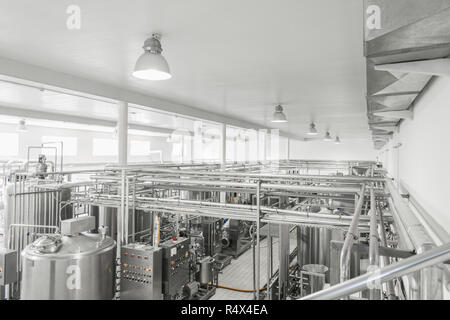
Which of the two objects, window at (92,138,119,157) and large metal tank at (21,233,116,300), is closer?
large metal tank at (21,233,116,300)

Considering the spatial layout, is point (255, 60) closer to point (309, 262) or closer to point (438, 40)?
point (438, 40)

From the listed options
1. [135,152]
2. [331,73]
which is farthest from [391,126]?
[135,152]

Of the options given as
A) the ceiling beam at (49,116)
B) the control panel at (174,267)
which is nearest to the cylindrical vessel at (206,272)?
the control panel at (174,267)

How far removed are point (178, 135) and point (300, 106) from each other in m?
7.99

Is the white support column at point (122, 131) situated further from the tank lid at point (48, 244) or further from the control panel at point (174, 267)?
the tank lid at point (48, 244)

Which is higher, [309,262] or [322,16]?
[322,16]

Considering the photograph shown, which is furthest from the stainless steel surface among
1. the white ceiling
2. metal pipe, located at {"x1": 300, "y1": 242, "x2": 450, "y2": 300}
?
metal pipe, located at {"x1": 300, "y1": 242, "x2": 450, "y2": 300}

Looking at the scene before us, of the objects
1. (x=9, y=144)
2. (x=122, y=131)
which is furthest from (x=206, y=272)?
(x=9, y=144)

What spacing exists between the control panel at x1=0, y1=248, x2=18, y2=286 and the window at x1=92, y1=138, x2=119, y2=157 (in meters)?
8.12

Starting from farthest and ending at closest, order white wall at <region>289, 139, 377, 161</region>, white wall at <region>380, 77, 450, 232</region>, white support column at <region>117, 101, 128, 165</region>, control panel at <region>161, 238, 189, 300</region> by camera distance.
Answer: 1. white wall at <region>289, 139, 377, 161</region>
2. white support column at <region>117, 101, 128, 165</region>
3. control panel at <region>161, 238, 189, 300</region>
4. white wall at <region>380, 77, 450, 232</region>

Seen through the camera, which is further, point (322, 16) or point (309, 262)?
point (309, 262)

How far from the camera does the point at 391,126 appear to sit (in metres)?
4.39

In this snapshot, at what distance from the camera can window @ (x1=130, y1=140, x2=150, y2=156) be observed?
13.1 meters

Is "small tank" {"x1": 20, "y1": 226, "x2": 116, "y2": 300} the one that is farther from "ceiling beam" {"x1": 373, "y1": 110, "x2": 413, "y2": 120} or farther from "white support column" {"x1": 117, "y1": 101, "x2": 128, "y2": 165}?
"ceiling beam" {"x1": 373, "y1": 110, "x2": 413, "y2": 120}
